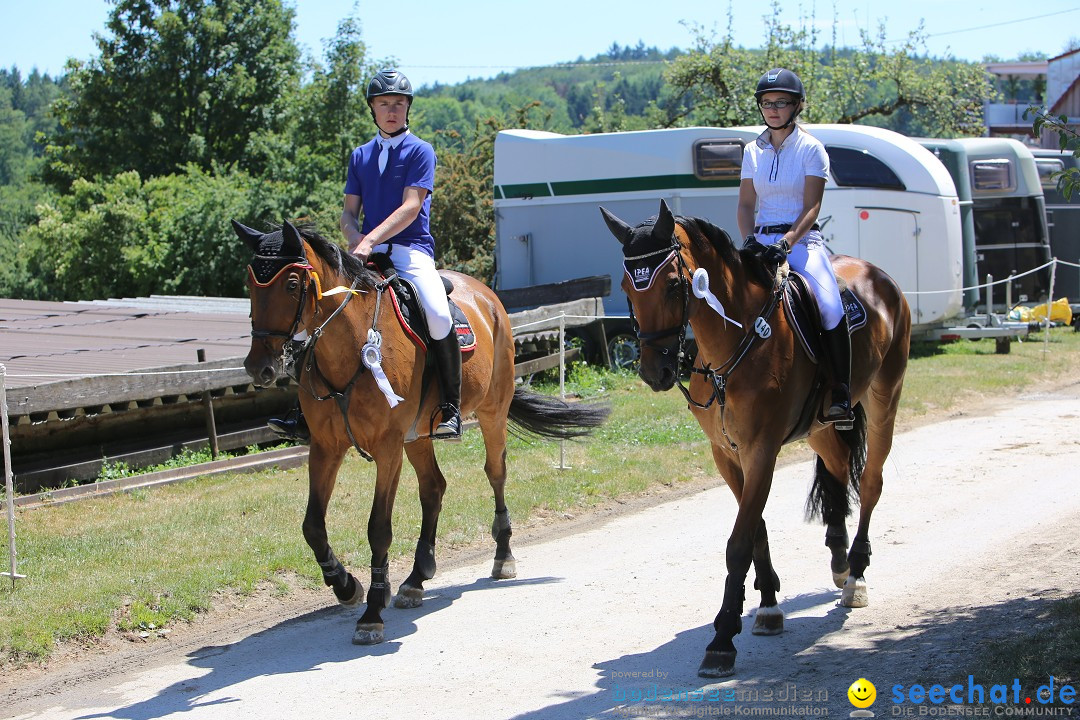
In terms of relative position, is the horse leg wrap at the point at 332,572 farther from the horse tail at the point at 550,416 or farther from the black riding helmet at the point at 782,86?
the black riding helmet at the point at 782,86

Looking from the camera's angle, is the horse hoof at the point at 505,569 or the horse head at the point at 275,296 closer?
the horse head at the point at 275,296

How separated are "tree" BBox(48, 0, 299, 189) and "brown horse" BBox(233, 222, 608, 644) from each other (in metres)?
33.8

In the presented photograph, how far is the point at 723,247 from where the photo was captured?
590 centimetres

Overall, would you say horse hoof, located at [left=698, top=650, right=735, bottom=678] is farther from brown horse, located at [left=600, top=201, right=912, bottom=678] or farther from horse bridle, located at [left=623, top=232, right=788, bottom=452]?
horse bridle, located at [left=623, top=232, right=788, bottom=452]

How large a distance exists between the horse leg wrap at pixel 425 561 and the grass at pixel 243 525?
0.80 metres

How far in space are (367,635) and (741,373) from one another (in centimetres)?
263

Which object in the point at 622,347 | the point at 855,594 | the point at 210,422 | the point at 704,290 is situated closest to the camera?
the point at 704,290

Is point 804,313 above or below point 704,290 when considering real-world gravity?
below

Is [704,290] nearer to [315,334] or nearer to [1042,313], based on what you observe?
[315,334]

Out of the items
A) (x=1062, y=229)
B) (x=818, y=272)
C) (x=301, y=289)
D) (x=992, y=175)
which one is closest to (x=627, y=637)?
(x=818, y=272)

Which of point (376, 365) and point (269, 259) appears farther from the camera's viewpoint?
point (376, 365)

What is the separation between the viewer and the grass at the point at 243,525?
6.66 m

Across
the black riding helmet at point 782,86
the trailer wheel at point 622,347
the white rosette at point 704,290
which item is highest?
the black riding helmet at point 782,86

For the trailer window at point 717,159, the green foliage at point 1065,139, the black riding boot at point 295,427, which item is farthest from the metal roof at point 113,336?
the green foliage at point 1065,139
